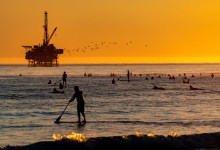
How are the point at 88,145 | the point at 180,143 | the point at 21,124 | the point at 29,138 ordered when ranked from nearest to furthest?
the point at 88,145, the point at 180,143, the point at 29,138, the point at 21,124

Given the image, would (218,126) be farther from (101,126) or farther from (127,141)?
(127,141)

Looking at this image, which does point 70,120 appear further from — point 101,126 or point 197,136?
point 197,136

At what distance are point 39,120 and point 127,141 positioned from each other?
15073 mm

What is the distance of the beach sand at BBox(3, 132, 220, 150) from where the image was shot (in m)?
19.5

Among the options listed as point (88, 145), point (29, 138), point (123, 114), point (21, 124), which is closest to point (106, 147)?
point (88, 145)

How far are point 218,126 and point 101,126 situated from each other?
6090 millimetres

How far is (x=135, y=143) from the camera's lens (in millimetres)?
20703

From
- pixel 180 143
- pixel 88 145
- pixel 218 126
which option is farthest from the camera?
pixel 218 126

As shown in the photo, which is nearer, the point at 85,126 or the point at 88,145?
the point at 88,145

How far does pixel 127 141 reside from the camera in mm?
20594

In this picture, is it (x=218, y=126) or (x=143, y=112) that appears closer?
(x=218, y=126)

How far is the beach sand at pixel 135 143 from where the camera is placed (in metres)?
19.5

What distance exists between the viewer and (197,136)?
2219 centimetres

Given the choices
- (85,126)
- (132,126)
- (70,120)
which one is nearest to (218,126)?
(132,126)
